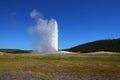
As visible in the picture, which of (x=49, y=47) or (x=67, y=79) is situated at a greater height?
(x=49, y=47)

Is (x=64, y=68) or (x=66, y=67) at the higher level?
(x=66, y=67)

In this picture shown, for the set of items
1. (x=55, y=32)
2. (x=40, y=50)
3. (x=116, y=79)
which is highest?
(x=55, y=32)

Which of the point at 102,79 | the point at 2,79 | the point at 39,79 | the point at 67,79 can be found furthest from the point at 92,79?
the point at 2,79

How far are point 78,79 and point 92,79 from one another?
2.31 m

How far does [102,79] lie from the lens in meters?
41.4

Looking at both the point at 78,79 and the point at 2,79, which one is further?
the point at 78,79

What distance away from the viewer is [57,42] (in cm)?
16825

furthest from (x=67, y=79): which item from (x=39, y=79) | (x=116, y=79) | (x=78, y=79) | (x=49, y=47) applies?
(x=49, y=47)

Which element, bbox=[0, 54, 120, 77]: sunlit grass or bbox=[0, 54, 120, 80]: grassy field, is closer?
bbox=[0, 54, 120, 80]: grassy field

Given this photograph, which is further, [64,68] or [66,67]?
[66,67]

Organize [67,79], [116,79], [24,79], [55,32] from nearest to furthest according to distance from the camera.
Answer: [24,79] → [67,79] → [116,79] → [55,32]

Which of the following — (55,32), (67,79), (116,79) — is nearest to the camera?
(67,79)

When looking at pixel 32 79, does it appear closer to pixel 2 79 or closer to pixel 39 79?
pixel 39 79

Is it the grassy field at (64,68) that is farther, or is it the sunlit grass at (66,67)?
the sunlit grass at (66,67)
